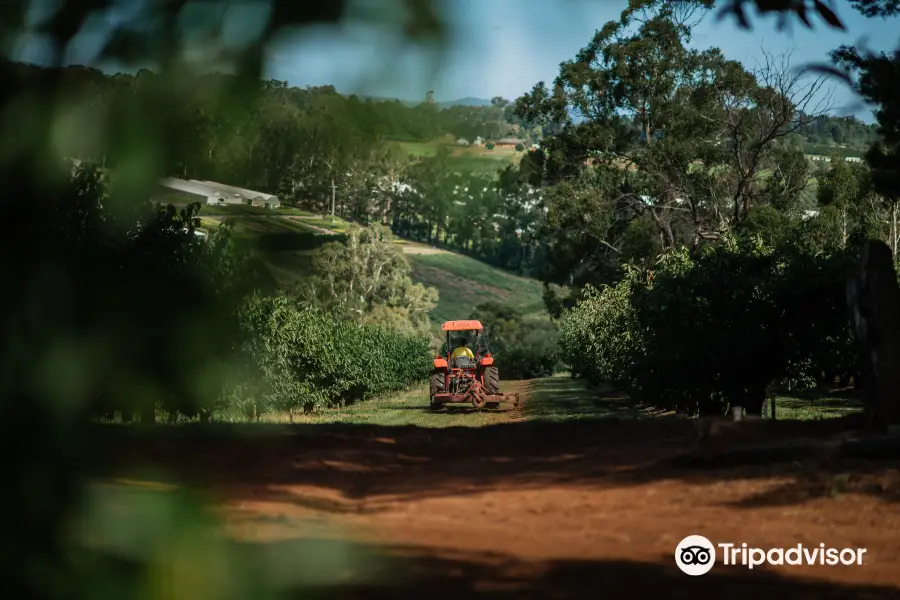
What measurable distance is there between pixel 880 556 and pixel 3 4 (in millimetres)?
6462

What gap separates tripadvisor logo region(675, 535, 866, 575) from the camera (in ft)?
19.5

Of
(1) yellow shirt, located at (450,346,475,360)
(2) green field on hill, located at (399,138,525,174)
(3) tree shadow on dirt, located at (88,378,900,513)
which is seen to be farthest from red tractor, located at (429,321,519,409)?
(2) green field on hill, located at (399,138,525,174)

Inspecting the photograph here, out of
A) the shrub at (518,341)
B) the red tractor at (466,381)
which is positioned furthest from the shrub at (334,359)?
the shrub at (518,341)

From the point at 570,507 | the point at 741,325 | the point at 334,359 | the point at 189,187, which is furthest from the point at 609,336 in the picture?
the point at 189,187

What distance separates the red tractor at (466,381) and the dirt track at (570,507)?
1727 cm

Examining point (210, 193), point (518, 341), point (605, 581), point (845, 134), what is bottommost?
point (605, 581)

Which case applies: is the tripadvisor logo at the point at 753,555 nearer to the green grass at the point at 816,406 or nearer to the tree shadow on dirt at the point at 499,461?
the tree shadow on dirt at the point at 499,461

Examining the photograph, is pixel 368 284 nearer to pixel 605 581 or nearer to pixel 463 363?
pixel 605 581

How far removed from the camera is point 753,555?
246 inches

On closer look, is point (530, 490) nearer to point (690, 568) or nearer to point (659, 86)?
point (690, 568)

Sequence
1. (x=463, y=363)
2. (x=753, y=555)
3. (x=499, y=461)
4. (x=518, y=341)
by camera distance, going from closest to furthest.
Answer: (x=753, y=555) → (x=499, y=461) → (x=463, y=363) → (x=518, y=341)

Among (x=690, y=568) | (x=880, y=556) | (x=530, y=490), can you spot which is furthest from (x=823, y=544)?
(x=530, y=490)

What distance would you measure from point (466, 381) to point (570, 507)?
22981 mm

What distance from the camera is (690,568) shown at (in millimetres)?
5762
